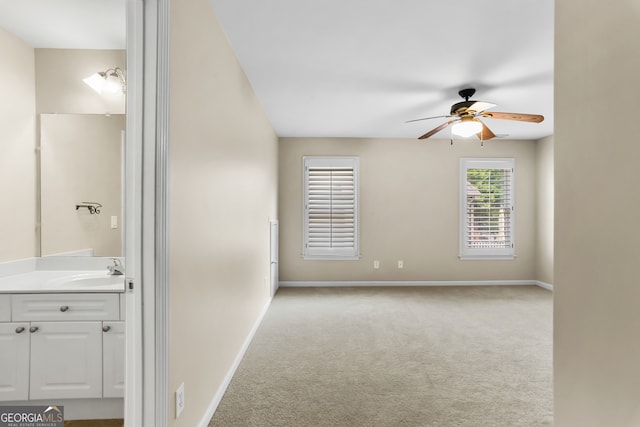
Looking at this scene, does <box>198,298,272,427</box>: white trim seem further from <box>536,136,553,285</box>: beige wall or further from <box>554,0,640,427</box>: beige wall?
<box>536,136,553,285</box>: beige wall

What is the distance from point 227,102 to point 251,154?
0.94 meters

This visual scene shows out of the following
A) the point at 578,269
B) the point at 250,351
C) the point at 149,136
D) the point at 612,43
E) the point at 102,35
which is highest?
the point at 102,35

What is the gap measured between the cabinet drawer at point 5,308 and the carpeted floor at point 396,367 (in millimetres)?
1330

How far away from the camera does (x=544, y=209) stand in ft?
18.7

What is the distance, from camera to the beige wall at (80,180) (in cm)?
242

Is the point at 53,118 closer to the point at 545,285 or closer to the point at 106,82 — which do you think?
the point at 106,82

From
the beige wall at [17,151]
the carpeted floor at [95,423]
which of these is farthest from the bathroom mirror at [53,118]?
the carpeted floor at [95,423]

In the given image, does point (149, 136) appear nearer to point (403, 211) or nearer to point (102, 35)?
point (102, 35)

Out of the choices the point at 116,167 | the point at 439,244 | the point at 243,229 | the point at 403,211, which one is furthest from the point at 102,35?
the point at 439,244

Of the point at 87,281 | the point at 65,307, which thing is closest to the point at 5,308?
the point at 65,307

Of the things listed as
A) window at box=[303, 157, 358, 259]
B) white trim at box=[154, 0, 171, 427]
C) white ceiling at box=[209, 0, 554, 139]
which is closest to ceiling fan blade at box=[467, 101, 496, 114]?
white ceiling at box=[209, 0, 554, 139]

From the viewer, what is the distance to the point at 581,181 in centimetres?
122

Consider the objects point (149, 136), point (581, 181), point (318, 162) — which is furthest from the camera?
point (318, 162)

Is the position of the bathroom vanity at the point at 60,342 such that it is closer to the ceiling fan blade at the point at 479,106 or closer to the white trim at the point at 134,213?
the white trim at the point at 134,213
